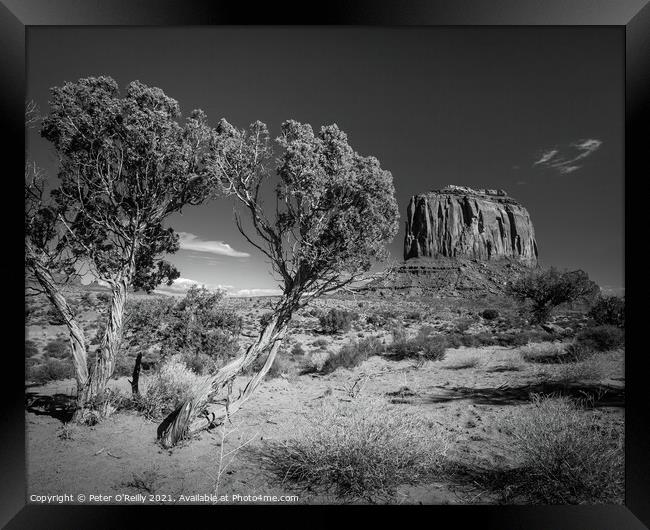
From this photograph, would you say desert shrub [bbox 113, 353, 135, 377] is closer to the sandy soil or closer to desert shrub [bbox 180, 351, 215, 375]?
the sandy soil

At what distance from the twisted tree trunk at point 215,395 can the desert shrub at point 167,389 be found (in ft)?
0.39

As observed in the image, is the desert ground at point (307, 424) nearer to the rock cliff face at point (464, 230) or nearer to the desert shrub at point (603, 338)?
the desert shrub at point (603, 338)

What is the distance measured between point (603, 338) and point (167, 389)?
8968 mm

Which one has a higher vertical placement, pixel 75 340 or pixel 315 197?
pixel 315 197

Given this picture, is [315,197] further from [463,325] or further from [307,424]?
[463,325]

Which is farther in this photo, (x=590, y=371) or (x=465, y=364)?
(x=465, y=364)

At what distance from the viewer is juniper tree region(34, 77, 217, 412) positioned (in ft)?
9.73

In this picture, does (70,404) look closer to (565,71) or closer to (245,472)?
(245,472)

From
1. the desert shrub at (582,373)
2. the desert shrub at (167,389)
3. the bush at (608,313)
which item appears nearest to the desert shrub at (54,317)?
the desert shrub at (167,389)

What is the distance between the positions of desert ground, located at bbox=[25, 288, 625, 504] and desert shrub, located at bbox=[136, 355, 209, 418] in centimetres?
14

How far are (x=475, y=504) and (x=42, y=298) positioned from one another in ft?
A: 18.6
